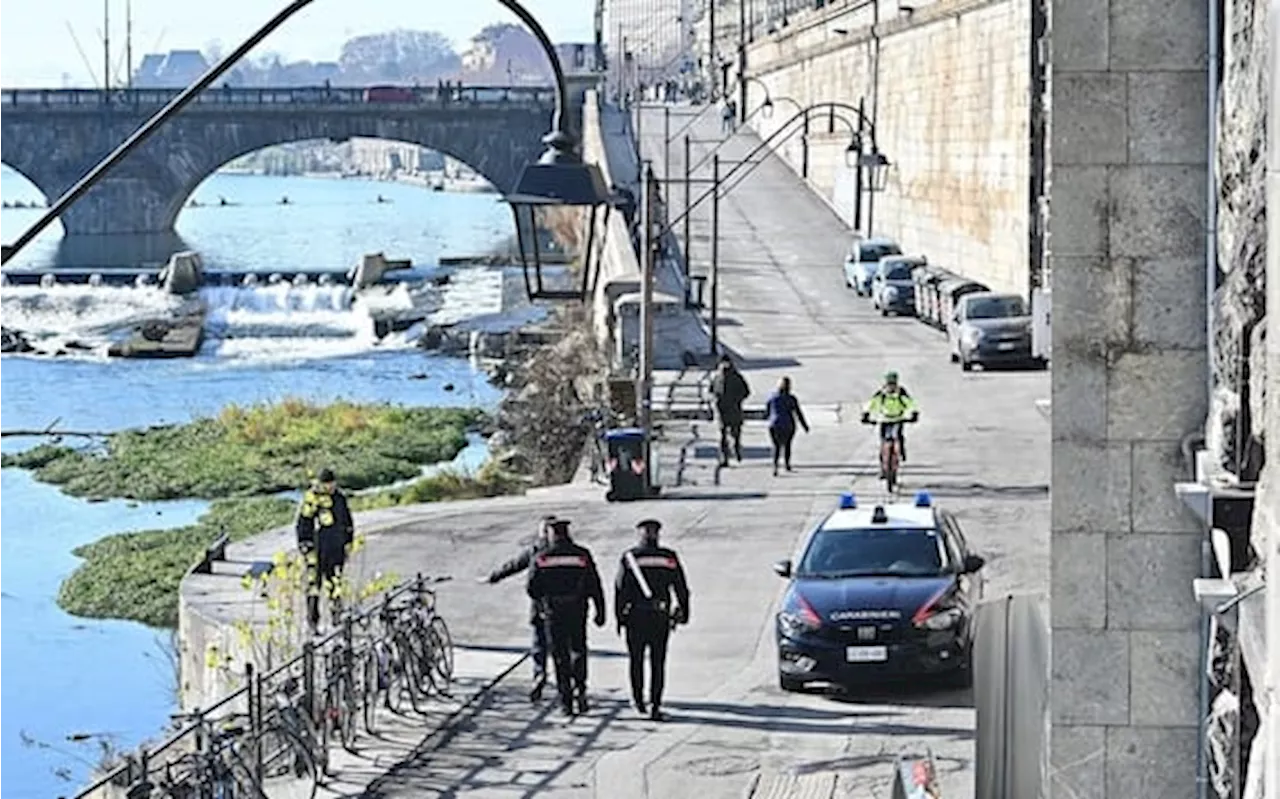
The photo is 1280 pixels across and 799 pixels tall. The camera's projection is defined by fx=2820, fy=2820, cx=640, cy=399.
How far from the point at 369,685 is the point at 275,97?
103 metres

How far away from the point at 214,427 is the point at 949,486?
26.7 meters

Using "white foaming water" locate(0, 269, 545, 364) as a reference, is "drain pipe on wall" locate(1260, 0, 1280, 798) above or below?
above

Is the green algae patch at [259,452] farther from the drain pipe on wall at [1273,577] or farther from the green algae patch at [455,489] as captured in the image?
the drain pipe on wall at [1273,577]

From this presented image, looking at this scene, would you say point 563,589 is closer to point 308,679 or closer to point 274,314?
point 308,679

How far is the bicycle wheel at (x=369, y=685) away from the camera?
17.8 m

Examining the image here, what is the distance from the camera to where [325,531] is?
70.4 feet

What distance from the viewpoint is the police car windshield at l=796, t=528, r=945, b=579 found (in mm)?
19031

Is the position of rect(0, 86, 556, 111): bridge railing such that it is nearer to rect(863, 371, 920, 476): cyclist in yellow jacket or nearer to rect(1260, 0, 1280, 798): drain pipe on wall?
rect(863, 371, 920, 476): cyclist in yellow jacket

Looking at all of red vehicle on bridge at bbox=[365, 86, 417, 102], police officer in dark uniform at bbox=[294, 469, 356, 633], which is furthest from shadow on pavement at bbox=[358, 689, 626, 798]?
red vehicle on bridge at bbox=[365, 86, 417, 102]

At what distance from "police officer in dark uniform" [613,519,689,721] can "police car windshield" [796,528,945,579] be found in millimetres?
1758

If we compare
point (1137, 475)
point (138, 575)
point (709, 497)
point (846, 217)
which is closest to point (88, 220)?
point (846, 217)

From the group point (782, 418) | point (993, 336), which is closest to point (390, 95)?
point (993, 336)

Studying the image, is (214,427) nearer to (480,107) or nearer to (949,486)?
(949,486)

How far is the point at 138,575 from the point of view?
119 ft
